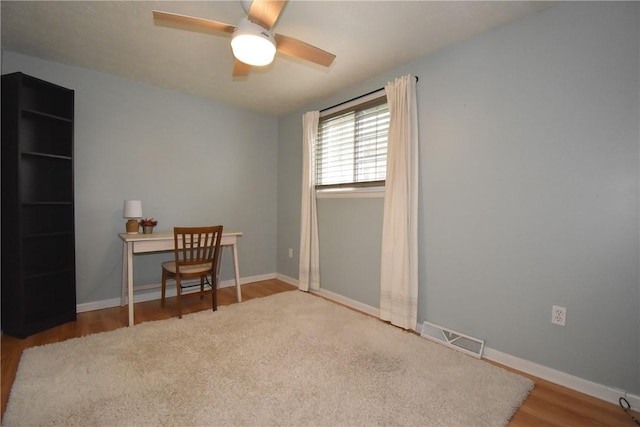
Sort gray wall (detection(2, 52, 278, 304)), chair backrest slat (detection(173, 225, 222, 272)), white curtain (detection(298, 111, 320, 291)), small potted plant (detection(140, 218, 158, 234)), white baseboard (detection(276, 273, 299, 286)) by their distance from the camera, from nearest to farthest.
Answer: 1. chair backrest slat (detection(173, 225, 222, 272))
2. gray wall (detection(2, 52, 278, 304))
3. small potted plant (detection(140, 218, 158, 234))
4. white curtain (detection(298, 111, 320, 291))
5. white baseboard (detection(276, 273, 299, 286))

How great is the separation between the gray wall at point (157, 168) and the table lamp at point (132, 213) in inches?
8.9

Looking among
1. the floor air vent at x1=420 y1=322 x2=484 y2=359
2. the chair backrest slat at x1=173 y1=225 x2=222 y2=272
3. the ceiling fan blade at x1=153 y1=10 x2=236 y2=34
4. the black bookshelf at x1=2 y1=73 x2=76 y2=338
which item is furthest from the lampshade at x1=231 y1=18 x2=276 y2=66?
the floor air vent at x1=420 y1=322 x2=484 y2=359

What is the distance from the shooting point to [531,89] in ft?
6.16

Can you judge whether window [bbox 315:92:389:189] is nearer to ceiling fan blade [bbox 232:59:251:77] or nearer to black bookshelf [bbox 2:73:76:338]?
ceiling fan blade [bbox 232:59:251:77]

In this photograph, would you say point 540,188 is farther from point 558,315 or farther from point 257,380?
point 257,380

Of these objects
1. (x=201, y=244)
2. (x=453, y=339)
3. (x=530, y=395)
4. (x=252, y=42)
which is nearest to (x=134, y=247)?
(x=201, y=244)

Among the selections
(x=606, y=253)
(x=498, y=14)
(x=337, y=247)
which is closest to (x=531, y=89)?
(x=498, y=14)

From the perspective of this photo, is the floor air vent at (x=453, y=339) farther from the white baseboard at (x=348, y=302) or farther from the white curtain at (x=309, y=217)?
the white curtain at (x=309, y=217)

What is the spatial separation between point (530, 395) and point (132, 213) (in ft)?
11.6

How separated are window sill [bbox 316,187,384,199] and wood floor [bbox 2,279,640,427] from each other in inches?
71.3

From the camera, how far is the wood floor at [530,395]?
1461 millimetres

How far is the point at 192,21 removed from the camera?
1567 millimetres

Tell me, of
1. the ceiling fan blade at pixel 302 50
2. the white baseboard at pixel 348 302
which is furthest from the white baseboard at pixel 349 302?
the ceiling fan blade at pixel 302 50

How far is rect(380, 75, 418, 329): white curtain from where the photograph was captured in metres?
2.47
